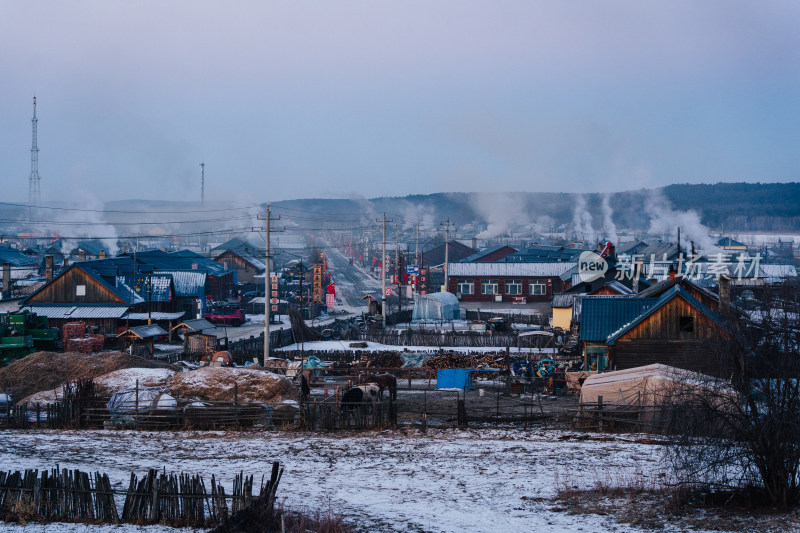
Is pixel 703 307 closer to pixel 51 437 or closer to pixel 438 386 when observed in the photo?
pixel 438 386

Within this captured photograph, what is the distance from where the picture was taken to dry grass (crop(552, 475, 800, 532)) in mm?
14523

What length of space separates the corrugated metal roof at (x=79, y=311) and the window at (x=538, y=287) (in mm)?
42934

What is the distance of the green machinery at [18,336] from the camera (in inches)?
1534

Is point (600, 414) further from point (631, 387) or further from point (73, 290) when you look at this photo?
point (73, 290)

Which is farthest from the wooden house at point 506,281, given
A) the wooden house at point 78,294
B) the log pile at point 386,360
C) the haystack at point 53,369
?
the haystack at point 53,369

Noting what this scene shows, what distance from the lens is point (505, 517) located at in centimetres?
1529

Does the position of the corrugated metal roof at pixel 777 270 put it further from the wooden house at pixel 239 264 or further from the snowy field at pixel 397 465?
the snowy field at pixel 397 465

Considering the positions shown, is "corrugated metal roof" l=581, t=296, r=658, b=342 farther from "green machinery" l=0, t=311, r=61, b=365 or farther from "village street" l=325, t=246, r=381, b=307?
"village street" l=325, t=246, r=381, b=307

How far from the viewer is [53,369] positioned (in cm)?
3238

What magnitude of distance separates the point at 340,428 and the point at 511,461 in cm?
685

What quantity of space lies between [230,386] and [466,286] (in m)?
Result: 55.3

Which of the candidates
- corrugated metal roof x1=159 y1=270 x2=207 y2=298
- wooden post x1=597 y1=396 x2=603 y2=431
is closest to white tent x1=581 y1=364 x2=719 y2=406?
wooden post x1=597 y1=396 x2=603 y2=431

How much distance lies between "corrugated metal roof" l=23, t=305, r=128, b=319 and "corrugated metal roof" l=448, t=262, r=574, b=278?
38725mm

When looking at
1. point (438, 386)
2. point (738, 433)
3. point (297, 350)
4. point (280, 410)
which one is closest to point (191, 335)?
point (297, 350)
